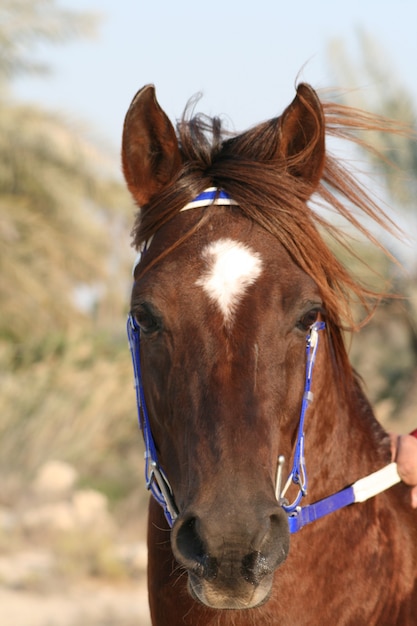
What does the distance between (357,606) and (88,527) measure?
6.99 m

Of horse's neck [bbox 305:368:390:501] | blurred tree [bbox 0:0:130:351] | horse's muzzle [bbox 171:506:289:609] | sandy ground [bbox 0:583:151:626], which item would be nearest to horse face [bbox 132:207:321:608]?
horse's muzzle [bbox 171:506:289:609]

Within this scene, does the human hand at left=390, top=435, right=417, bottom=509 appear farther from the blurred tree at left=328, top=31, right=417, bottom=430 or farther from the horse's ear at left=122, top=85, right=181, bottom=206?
the blurred tree at left=328, top=31, right=417, bottom=430

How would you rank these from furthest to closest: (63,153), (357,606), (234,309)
A: (63,153), (357,606), (234,309)

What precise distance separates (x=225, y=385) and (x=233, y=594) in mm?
535

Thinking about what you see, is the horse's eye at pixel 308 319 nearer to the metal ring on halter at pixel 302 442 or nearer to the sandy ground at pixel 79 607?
the metal ring on halter at pixel 302 442

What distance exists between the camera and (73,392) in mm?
12523

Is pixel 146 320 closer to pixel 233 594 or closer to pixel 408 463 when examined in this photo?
pixel 233 594

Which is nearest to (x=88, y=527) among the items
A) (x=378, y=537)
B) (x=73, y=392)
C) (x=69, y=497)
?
(x=69, y=497)

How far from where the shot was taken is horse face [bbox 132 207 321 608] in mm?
2211

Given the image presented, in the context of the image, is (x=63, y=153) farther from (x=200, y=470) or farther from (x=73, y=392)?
(x=200, y=470)

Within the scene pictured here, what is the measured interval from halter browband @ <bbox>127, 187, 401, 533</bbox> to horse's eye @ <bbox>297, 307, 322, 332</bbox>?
0.08 feet

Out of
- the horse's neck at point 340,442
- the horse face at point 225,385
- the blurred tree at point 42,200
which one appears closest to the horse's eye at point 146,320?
the horse face at point 225,385

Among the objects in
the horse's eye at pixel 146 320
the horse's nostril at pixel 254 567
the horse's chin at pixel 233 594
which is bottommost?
the horse's chin at pixel 233 594

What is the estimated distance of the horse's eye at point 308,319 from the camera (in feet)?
8.60
